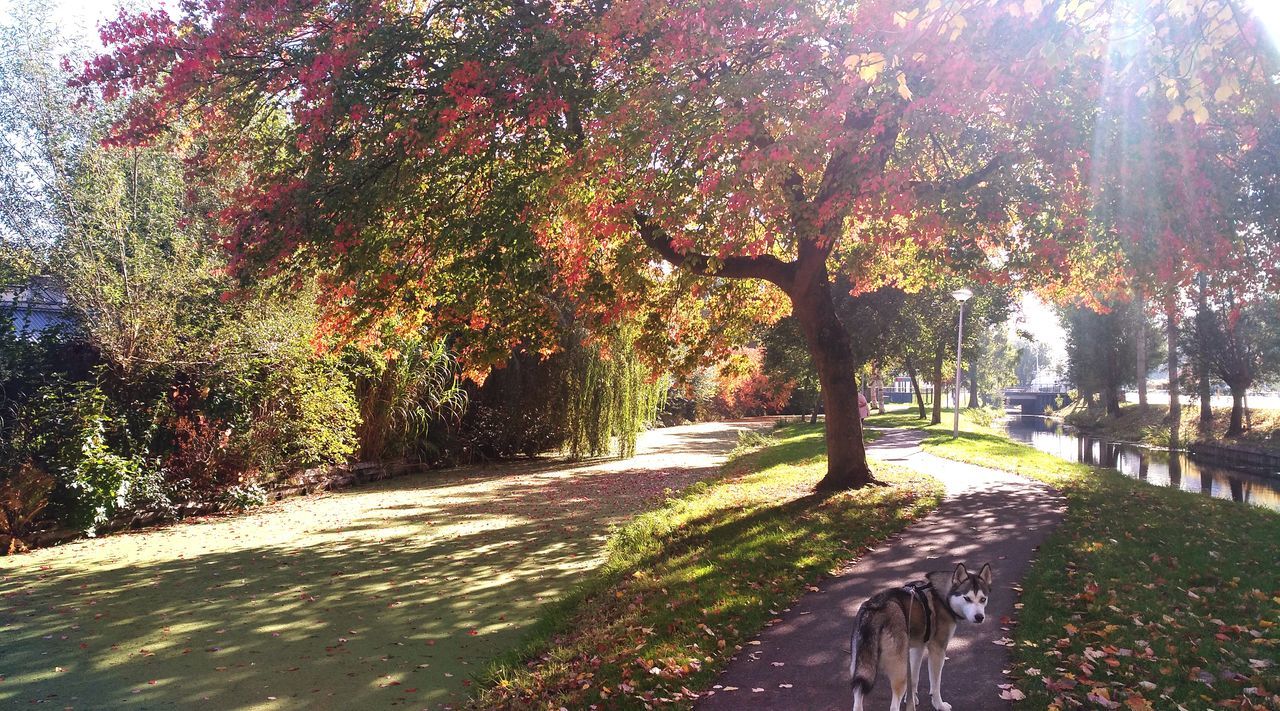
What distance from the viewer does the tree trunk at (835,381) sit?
41.6 feet

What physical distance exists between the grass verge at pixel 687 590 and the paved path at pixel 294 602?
520 mm

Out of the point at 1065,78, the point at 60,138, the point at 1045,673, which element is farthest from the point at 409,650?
the point at 60,138

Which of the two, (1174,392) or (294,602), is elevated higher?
(1174,392)

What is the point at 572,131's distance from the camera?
10445 millimetres

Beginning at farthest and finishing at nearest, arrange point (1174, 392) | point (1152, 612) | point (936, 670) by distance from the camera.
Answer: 1. point (1174, 392)
2. point (1152, 612)
3. point (936, 670)

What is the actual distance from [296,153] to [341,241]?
1.50 metres

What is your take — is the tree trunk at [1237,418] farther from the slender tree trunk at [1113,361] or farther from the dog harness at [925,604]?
the dog harness at [925,604]

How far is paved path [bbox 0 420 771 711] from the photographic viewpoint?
571 centimetres

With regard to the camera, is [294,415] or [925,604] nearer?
[925,604]

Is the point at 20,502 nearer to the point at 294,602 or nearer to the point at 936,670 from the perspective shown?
the point at 294,602

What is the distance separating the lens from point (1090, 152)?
8977 mm

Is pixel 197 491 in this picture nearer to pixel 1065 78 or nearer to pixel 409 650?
Result: pixel 409 650

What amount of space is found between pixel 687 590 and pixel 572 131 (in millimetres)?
6038

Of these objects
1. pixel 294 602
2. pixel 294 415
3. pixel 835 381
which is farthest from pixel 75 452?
pixel 835 381
